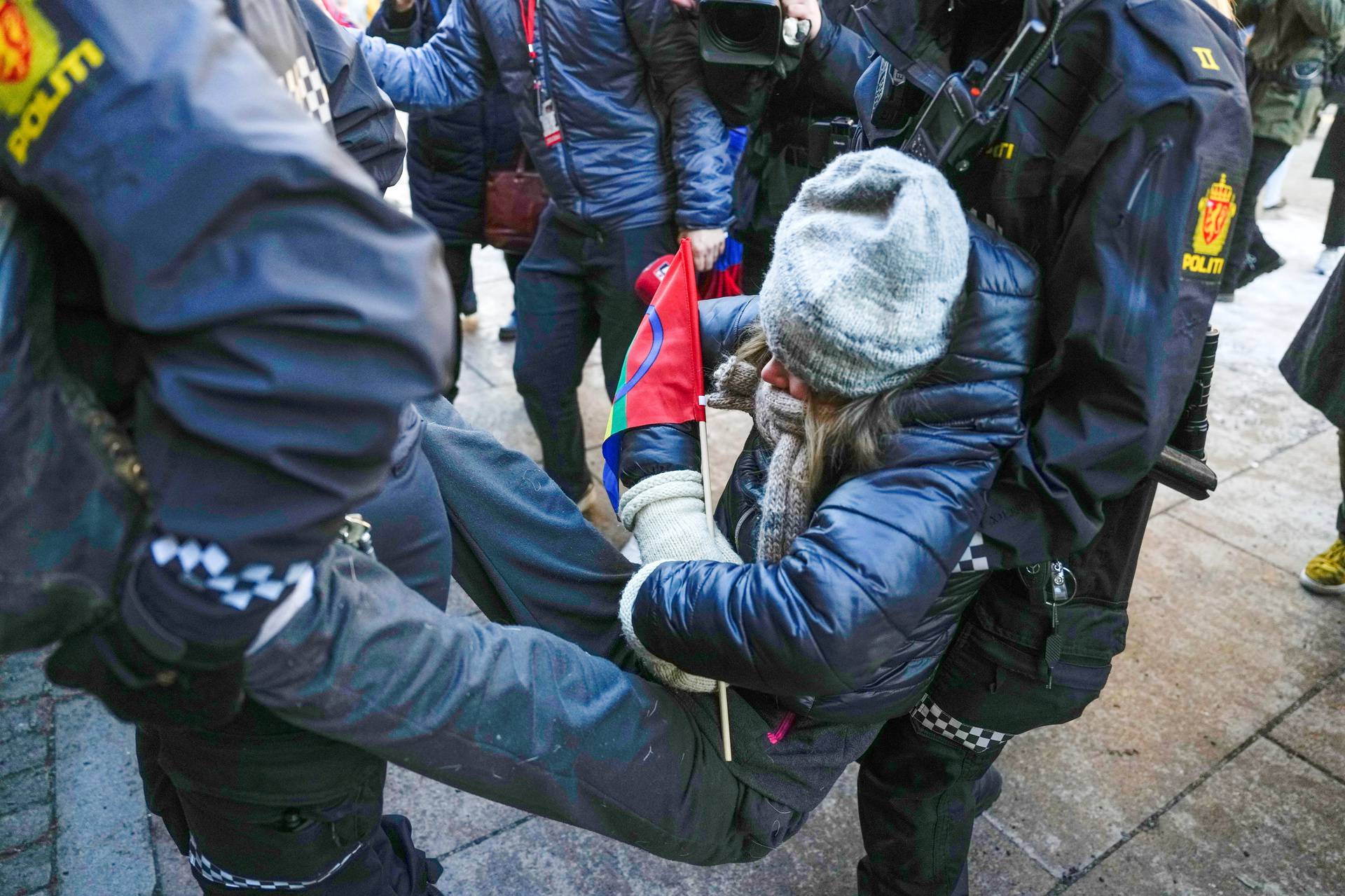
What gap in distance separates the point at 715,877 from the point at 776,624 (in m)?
1.28

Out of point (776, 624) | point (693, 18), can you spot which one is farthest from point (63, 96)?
point (693, 18)

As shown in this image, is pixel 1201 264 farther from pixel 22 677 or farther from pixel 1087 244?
pixel 22 677

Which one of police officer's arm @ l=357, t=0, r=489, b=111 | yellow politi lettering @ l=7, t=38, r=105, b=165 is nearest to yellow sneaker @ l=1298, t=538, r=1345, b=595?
police officer's arm @ l=357, t=0, r=489, b=111

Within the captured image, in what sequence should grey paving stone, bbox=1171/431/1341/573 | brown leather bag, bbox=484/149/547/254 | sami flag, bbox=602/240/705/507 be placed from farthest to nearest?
1. brown leather bag, bbox=484/149/547/254
2. grey paving stone, bbox=1171/431/1341/573
3. sami flag, bbox=602/240/705/507

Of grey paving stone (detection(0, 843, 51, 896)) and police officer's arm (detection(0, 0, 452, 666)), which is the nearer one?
police officer's arm (detection(0, 0, 452, 666))

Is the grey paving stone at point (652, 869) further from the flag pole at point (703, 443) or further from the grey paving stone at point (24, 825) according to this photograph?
the grey paving stone at point (24, 825)

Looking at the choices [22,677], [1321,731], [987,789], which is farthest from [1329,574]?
[22,677]

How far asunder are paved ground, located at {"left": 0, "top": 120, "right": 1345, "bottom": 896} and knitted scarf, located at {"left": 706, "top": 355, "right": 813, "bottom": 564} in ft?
3.81

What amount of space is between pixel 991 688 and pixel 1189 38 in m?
1.10

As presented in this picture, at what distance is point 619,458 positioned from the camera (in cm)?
199

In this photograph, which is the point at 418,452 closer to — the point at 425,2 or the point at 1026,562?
the point at 1026,562

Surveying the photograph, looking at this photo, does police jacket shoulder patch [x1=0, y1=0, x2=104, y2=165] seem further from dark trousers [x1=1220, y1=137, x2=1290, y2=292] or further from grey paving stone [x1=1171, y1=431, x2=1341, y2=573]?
dark trousers [x1=1220, y1=137, x2=1290, y2=292]

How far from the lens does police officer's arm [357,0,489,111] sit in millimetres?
3309

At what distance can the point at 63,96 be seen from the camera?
0.96m
